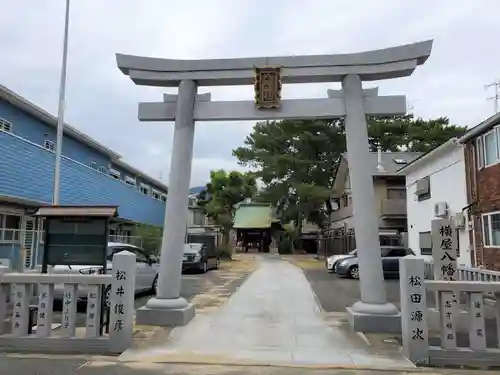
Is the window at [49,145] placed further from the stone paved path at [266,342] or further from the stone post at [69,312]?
the stone post at [69,312]

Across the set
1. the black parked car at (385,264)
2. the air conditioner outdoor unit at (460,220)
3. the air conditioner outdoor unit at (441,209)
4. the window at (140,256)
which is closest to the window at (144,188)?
the black parked car at (385,264)

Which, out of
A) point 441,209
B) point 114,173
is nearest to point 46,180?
point 114,173

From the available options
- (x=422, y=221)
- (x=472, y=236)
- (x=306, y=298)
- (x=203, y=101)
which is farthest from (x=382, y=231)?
(x=203, y=101)

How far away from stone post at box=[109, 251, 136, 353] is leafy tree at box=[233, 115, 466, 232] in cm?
3066

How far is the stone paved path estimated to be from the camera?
245 inches

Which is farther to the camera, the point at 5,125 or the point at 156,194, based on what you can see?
the point at 156,194

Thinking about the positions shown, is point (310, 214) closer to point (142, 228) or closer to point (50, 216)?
point (142, 228)

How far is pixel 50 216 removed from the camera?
804 centimetres

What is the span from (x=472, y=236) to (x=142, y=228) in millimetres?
17852

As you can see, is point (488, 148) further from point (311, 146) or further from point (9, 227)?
point (311, 146)

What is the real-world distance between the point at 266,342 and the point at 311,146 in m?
32.9

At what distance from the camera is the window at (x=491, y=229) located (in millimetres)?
14156

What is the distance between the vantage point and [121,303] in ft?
21.5

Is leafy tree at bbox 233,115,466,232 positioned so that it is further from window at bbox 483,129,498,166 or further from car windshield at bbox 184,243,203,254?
window at bbox 483,129,498,166
